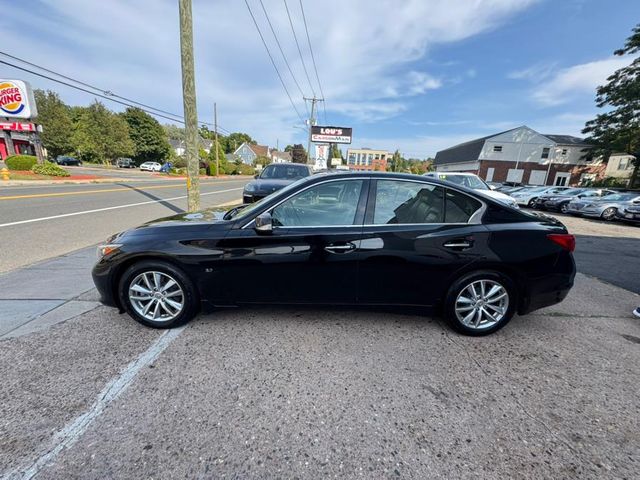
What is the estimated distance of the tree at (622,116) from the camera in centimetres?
2916

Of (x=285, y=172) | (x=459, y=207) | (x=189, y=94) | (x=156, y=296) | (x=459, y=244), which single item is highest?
(x=189, y=94)

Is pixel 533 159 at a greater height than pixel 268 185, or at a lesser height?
greater

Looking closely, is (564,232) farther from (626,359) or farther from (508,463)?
(508,463)

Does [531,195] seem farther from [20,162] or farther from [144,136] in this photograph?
[144,136]

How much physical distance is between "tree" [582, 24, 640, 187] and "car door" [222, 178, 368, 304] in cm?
4107

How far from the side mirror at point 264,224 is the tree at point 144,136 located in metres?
58.1

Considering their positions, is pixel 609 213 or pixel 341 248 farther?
pixel 609 213

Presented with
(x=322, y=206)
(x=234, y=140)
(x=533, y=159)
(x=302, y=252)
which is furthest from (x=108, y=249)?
(x=234, y=140)

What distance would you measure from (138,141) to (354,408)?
6154 centimetres

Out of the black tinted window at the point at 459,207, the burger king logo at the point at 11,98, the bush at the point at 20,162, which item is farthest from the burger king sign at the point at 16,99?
the black tinted window at the point at 459,207

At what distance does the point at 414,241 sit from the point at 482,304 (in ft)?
3.34

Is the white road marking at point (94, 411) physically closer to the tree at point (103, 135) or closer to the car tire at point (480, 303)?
the car tire at point (480, 303)

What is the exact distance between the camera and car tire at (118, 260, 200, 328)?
2934 millimetres

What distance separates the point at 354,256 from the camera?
2881mm
